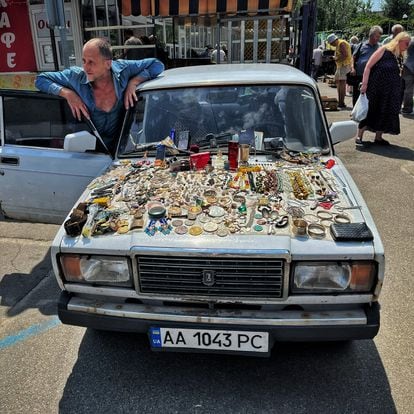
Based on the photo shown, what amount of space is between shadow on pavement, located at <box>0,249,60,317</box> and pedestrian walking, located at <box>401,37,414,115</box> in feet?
29.4

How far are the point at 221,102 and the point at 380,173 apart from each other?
12.8ft

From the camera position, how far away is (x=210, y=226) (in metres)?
2.31

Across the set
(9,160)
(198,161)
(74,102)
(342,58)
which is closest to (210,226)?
(198,161)

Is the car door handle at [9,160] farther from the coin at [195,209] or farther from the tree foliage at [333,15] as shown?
the tree foliage at [333,15]

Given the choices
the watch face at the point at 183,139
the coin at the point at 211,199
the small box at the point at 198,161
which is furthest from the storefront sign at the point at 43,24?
the coin at the point at 211,199

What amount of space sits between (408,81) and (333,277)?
9047 millimetres

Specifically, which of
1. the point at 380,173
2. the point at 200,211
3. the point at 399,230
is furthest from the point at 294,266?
the point at 380,173

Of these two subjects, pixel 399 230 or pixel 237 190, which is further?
pixel 399 230

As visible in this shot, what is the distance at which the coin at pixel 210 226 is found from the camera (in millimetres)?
2271

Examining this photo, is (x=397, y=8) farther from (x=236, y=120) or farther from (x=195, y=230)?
(x=195, y=230)

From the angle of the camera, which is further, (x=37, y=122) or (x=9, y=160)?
(x=37, y=122)

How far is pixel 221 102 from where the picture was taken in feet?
10.9

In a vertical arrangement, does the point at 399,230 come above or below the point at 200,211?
below

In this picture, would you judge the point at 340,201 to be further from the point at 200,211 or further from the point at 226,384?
the point at 226,384
